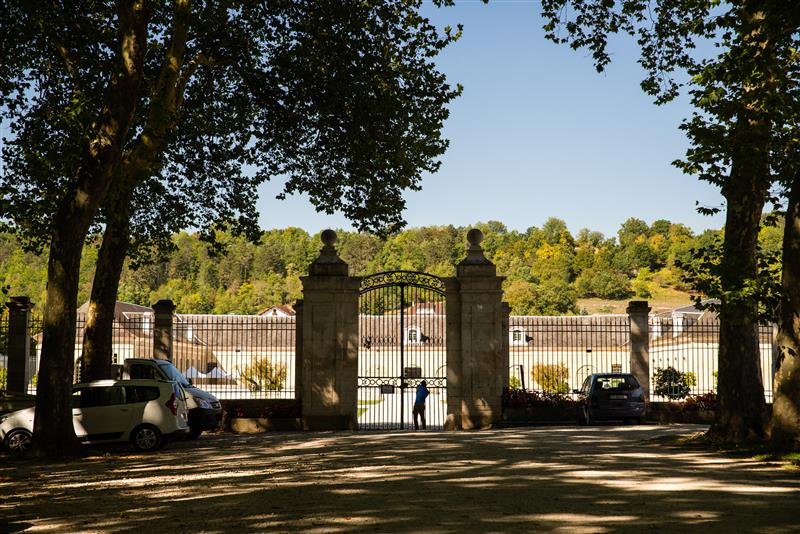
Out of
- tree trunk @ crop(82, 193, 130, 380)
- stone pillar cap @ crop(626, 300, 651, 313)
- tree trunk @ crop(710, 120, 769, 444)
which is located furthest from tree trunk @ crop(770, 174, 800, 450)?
tree trunk @ crop(82, 193, 130, 380)

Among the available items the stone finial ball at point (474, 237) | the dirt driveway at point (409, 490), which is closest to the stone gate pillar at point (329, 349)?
the stone finial ball at point (474, 237)

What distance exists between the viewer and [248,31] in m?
19.7

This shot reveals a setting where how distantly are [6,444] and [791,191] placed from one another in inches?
568

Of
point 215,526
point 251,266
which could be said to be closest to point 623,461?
point 215,526

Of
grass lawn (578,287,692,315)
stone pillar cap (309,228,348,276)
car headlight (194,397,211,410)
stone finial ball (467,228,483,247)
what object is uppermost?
grass lawn (578,287,692,315)

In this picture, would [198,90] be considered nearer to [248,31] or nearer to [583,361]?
[248,31]

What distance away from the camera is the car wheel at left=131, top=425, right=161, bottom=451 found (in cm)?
1635

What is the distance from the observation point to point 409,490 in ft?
33.3

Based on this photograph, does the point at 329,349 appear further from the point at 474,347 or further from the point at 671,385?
the point at 671,385

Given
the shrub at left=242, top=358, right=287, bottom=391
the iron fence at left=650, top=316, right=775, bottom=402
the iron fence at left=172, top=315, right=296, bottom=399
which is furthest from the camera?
the shrub at left=242, top=358, right=287, bottom=391

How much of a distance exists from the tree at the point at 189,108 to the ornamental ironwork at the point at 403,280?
146 cm

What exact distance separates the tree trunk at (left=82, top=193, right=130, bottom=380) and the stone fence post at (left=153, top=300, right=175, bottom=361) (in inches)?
124

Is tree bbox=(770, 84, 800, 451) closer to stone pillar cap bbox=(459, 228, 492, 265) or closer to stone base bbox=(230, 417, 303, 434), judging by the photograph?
stone pillar cap bbox=(459, 228, 492, 265)

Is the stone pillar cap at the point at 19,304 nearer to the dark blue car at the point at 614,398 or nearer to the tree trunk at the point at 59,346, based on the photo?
the tree trunk at the point at 59,346
